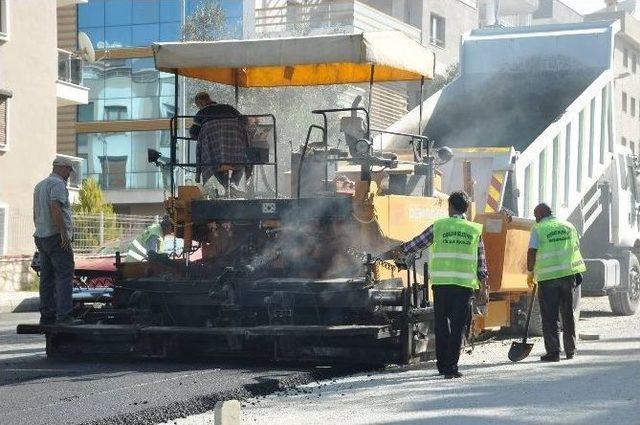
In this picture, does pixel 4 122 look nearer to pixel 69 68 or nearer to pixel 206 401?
pixel 69 68

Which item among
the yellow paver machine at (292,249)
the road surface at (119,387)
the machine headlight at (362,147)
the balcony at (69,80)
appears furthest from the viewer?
the balcony at (69,80)

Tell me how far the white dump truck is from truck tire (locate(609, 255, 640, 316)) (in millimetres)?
13

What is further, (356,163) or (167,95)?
(167,95)

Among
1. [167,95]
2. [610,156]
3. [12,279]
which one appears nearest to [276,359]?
[610,156]

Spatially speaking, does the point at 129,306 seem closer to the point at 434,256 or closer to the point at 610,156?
the point at 434,256

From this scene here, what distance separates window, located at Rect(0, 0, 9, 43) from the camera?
107ft

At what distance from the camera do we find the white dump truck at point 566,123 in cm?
1652

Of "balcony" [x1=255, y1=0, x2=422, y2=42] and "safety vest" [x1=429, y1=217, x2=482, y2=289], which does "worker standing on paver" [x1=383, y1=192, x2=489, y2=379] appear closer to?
"safety vest" [x1=429, y1=217, x2=482, y2=289]

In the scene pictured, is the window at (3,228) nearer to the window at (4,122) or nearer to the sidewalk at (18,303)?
the window at (4,122)

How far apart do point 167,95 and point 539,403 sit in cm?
4067

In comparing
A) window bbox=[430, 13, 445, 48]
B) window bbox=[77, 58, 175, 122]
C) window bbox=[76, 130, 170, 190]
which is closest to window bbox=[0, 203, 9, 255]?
window bbox=[77, 58, 175, 122]

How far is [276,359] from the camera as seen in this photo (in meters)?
10.8

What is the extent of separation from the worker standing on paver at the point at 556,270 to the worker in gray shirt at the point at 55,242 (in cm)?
391

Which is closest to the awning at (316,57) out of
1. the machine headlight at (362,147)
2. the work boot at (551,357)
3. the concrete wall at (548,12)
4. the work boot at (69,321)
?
the machine headlight at (362,147)
